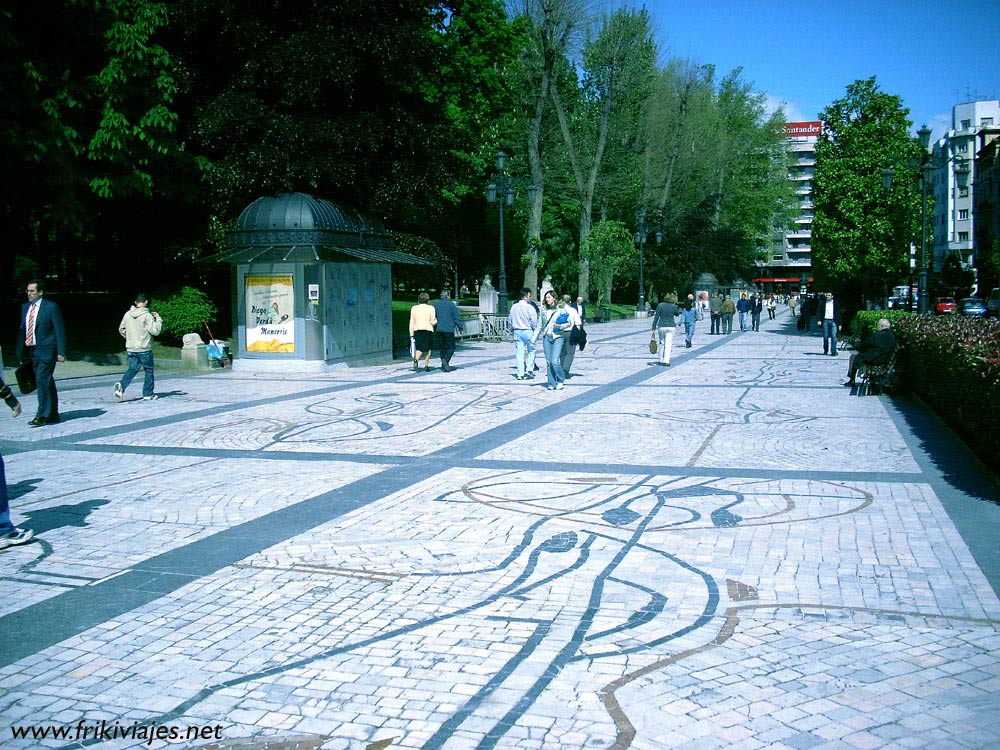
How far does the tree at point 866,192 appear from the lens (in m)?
30.3

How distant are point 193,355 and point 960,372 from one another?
16.9 meters

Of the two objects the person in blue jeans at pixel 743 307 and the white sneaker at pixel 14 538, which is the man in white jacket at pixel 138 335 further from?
the person in blue jeans at pixel 743 307

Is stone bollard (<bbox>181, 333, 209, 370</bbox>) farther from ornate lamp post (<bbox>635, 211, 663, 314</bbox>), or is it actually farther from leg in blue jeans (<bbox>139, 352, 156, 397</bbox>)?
ornate lamp post (<bbox>635, 211, 663, 314</bbox>)

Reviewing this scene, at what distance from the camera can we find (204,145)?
876 inches

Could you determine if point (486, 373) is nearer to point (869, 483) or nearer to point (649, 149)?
point (869, 483)

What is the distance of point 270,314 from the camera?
20.6 meters

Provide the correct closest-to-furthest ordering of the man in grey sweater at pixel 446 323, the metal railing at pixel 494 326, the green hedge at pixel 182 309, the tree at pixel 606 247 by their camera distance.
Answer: the man in grey sweater at pixel 446 323 < the green hedge at pixel 182 309 < the metal railing at pixel 494 326 < the tree at pixel 606 247

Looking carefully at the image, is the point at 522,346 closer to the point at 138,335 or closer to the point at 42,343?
the point at 138,335

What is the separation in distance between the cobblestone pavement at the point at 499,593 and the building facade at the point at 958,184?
8518 centimetres

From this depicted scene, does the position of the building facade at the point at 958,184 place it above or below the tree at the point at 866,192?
above

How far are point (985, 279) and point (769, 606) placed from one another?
65216 mm

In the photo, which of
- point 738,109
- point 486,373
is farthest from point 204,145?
point 738,109

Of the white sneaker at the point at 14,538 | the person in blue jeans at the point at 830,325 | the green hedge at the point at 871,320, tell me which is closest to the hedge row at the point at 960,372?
the green hedge at the point at 871,320

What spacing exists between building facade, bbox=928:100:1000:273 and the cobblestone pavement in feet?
279
